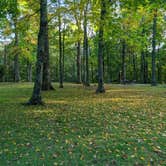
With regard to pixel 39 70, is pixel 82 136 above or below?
below

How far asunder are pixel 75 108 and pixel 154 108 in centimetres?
357

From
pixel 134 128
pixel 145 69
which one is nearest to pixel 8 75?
pixel 145 69

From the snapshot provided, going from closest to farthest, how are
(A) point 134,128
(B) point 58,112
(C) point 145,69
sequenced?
(A) point 134,128
(B) point 58,112
(C) point 145,69

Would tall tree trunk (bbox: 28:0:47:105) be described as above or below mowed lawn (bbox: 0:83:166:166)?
above

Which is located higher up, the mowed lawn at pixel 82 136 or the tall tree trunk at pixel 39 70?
the tall tree trunk at pixel 39 70

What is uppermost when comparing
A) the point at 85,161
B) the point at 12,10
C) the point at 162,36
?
the point at 162,36

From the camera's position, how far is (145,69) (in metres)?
51.9

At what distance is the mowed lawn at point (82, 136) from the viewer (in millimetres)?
7000

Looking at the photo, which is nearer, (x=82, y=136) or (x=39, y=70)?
(x=82, y=136)

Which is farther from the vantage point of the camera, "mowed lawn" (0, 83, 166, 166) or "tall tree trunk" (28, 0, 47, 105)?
"tall tree trunk" (28, 0, 47, 105)

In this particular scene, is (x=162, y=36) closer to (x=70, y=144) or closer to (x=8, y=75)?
(x=8, y=75)

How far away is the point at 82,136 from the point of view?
8742 mm

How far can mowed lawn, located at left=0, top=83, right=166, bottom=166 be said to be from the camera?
7.00 m

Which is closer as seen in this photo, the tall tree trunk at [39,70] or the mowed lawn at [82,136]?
the mowed lawn at [82,136]
